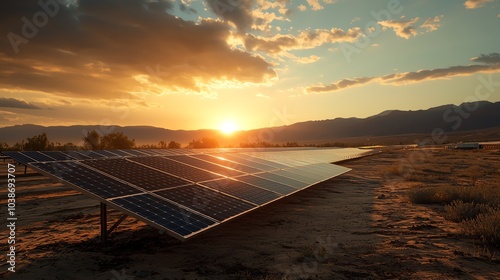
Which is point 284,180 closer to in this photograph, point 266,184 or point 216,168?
point 266,184

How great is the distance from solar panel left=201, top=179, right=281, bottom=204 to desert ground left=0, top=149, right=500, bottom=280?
1236mm

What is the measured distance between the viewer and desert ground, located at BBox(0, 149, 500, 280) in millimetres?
7727

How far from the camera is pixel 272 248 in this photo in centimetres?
948

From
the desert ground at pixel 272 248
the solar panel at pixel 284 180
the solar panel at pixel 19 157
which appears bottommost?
the desert ground at pixel 272 248

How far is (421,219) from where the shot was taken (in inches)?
505

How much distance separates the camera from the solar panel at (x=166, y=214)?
7.04m

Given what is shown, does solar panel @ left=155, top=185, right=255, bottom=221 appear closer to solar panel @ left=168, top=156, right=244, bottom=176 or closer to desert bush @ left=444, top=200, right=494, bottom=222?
solar panel @ left=168, top=156, right=244, bottom=176

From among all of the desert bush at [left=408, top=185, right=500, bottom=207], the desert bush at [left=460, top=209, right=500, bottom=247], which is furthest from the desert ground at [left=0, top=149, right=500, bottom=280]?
the desert bush at [left=408, top=185, right=500, bottom=207]

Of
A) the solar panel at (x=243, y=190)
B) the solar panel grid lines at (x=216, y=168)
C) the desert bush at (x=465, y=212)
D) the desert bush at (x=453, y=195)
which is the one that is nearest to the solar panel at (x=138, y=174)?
the solar panel at (x=243, y=190)

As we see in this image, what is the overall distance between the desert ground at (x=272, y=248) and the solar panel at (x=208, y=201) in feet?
4.16

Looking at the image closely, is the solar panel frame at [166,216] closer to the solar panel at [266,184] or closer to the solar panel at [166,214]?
the solar panel at [166,214]

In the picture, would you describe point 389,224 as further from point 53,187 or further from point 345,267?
point 53,187

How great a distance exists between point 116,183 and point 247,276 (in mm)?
4637

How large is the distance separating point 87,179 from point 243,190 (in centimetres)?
529
